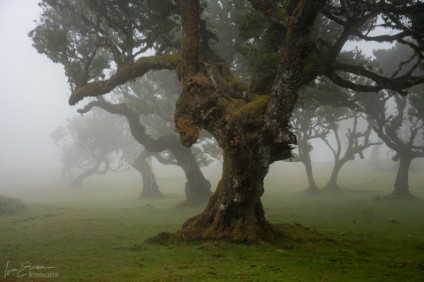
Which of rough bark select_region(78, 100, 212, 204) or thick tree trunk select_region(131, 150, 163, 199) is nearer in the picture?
rough bark select_region(78, 100, 212, 204)

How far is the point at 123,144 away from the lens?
65812 millimetres

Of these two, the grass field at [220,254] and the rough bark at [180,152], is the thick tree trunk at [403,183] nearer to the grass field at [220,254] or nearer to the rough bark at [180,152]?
the grass field at [220,254]

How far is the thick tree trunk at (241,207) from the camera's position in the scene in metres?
12.5

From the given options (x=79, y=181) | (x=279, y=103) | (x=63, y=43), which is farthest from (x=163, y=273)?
(x=79, y=181)

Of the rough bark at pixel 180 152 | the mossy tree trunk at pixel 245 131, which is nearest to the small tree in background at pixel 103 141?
the rough bark at pixel 180 152

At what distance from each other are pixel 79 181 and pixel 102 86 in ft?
153

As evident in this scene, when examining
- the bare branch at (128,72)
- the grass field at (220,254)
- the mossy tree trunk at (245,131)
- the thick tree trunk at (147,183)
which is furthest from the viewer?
the thick tree trunk at (147,183)

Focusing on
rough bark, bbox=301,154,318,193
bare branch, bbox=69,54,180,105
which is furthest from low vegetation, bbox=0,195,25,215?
Result: rough bark, bbox=301,154,318,193

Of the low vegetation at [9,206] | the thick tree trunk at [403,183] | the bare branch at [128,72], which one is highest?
the bare branch at [128,72]

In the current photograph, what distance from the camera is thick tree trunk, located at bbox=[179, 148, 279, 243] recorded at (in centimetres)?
1253

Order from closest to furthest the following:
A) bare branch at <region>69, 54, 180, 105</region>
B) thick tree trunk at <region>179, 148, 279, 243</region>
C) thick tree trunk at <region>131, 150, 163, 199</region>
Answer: thick tree trunk at <region>179, 148, 279, 243</region> → bare branch at <region>69, 54, 180, 105</region> → thick tree trunk at <region>131, 150, 163, 199</region>

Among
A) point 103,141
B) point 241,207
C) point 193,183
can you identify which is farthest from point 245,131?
point 103,141

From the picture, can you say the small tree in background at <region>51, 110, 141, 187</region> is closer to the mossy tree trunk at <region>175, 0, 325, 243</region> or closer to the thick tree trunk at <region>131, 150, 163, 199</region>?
the thick tree trunk at <region>131, 150, 163, 199</region>

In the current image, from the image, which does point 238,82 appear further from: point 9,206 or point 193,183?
point 9,206
